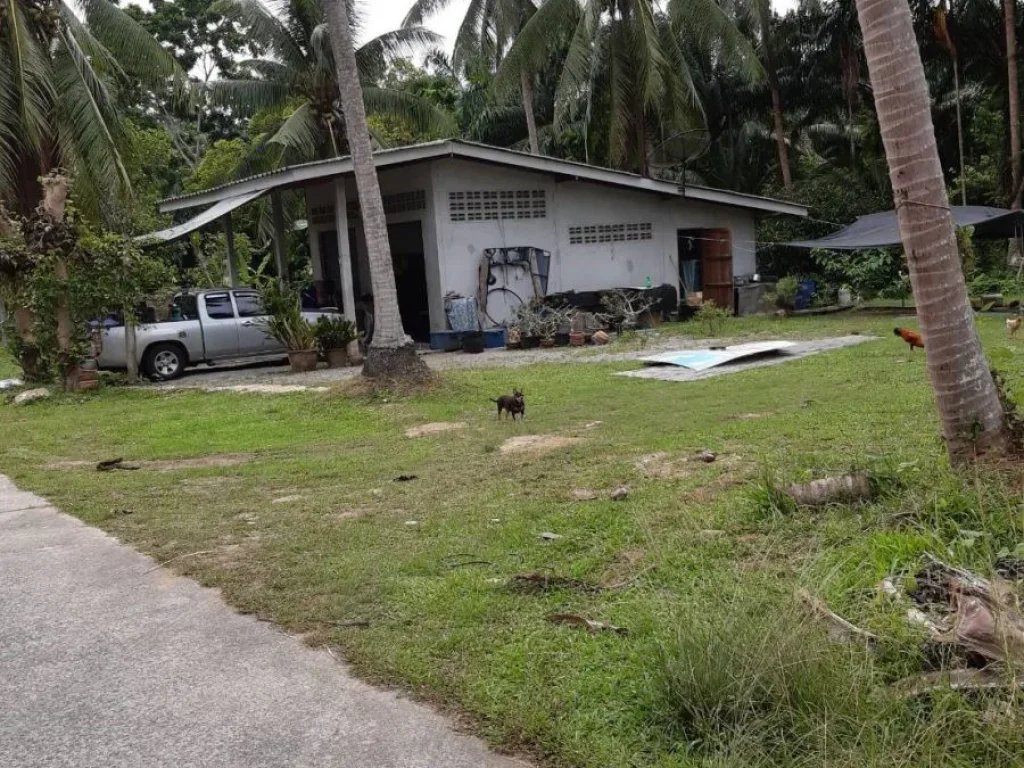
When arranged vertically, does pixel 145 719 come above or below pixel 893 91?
below

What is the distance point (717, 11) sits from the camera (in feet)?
74.0

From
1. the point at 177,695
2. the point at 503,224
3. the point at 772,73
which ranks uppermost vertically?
the point at 772,73

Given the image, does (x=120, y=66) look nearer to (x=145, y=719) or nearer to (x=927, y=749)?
(x=145, y=719)

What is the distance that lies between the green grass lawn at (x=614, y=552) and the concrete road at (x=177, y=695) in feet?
0.53

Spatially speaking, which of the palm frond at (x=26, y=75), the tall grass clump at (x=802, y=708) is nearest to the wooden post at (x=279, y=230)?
the palm frond at (x=26, y=75)

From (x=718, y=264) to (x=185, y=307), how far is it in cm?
1211

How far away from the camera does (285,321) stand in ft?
54.7

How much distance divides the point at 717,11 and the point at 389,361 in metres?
14.8

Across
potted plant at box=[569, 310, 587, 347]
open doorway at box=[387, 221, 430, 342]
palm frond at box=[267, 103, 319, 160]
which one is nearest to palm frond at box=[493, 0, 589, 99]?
palm frond at box=[267, 103, 319, 160]

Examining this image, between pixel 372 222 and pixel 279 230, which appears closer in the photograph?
pixel 372 222

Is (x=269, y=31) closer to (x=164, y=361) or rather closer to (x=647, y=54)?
(x=647, y=54)

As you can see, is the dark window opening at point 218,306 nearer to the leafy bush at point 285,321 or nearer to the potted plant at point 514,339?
the leafy bush at point 285,321

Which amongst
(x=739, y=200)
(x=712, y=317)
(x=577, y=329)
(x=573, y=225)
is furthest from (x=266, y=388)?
(x=739, y=200)

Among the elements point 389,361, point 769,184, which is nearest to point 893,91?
point 389,361
